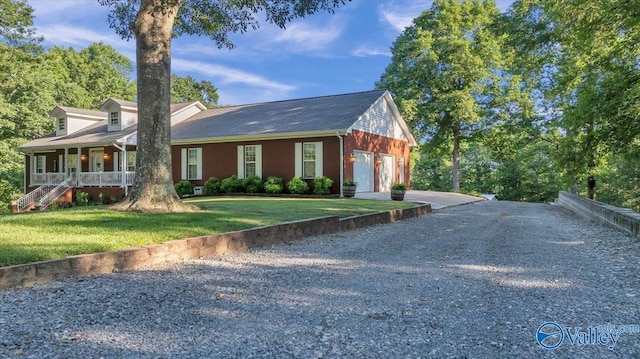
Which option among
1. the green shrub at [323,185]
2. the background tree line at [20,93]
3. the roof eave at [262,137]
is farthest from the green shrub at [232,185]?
the background tree line at [20,93]

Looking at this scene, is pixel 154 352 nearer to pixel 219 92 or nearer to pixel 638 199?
pixel 638 199

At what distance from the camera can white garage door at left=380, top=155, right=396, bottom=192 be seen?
822 inches

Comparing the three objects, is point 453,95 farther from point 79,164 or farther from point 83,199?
point 79,164

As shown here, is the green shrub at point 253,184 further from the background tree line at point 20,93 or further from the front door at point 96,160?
the background tree line at point 20,93

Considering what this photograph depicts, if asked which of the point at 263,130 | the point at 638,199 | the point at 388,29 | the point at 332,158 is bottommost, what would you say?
the point at 638,199

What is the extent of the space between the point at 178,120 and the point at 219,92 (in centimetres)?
3127

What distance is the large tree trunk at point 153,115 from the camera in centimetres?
877

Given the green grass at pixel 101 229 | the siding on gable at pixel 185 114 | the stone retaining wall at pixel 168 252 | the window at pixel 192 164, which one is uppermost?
the siding on gable at pixel 185 114

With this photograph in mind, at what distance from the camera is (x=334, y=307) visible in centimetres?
373

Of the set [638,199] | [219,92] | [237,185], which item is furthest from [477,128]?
[219,92]

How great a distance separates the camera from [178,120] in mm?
25688

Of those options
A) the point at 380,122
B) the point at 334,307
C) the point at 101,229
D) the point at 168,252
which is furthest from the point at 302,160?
the point at 334,307

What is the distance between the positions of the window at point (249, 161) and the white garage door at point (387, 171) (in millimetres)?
6356

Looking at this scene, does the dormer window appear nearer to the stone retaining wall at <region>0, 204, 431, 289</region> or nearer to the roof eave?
the roof eave
